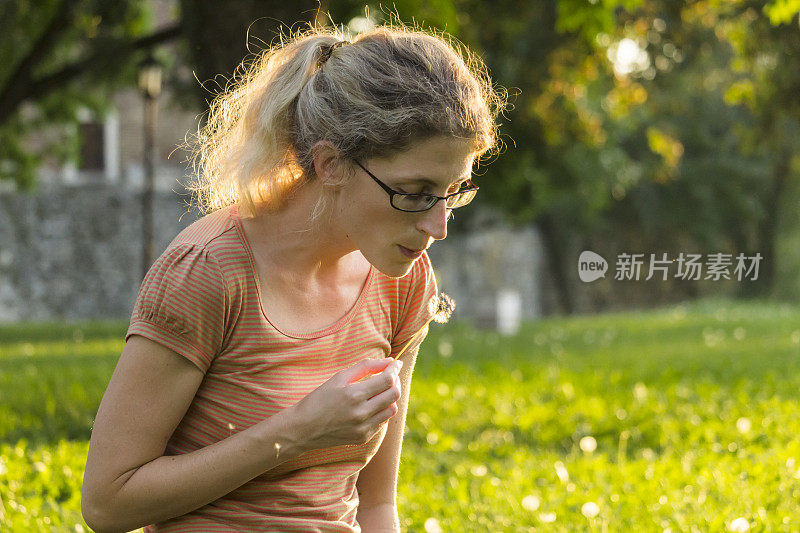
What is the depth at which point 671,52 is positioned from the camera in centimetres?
1310

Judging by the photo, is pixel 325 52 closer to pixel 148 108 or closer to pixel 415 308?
pixel 415 308

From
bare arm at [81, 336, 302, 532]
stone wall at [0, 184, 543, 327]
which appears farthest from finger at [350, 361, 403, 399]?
stone wall at [0, 184, 543, 327]

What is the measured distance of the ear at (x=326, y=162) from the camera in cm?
200

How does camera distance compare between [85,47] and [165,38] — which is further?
[85,47]

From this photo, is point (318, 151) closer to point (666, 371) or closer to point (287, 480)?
point (287, 480)

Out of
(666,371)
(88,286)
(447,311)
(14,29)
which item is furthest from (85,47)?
(88,286)

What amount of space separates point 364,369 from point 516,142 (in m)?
13.5

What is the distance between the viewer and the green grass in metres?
3.70

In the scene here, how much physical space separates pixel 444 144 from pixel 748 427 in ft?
12.6

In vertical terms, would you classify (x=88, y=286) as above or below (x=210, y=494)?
above

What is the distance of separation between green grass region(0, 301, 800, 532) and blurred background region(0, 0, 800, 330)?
1.48 metres

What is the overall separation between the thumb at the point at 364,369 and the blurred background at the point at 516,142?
A: 4.26 ft

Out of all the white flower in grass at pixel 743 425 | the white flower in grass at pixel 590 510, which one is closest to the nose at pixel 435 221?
the white flower in grass at pixel 590 510

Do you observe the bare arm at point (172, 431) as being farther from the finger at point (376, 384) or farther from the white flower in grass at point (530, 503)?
the white flower in grass at point (530, 503)
